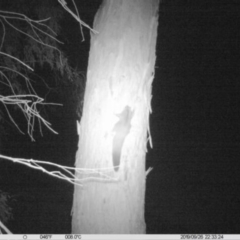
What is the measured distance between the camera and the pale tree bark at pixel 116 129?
123 centimetres

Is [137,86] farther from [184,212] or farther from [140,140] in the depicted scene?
[184,212]

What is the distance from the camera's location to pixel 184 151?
11.7 m

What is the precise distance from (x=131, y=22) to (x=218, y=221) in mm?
10429

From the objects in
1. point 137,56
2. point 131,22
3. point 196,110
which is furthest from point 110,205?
point 196,110

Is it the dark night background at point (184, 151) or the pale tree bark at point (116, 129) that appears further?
the dark night background at point (184, 151)

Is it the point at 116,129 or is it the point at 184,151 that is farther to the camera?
the point at 184,151

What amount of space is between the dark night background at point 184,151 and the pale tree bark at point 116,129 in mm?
8289

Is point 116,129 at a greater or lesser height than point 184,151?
lesser

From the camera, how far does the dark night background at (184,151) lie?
1009cm

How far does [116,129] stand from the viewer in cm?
123

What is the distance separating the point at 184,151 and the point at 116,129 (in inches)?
425

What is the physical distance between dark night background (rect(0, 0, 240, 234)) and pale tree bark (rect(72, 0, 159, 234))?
27.2ft

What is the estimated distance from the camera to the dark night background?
1009cm

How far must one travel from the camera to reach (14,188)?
1041 cm
